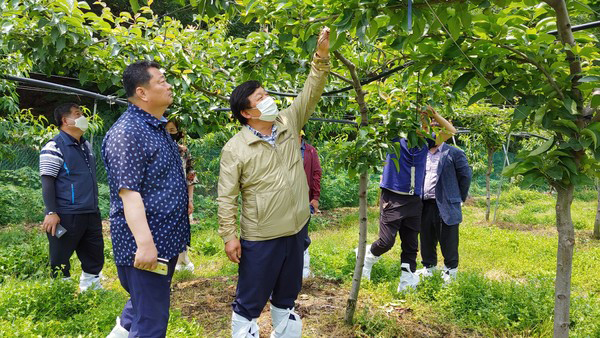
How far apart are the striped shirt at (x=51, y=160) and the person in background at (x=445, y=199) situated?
11.0ft

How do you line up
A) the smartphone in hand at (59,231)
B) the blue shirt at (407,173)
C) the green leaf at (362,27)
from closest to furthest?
the green leaf at (362,27), the smartphone in hand at (59,231), the blue shirt at (407,173)

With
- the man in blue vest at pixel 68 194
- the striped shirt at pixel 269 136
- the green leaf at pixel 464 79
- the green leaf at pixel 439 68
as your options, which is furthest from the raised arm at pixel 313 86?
the man in blue vest at pixel 68 194

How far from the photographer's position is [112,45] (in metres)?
2.62

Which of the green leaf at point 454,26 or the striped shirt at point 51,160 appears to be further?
the striped shirt at point 51,160

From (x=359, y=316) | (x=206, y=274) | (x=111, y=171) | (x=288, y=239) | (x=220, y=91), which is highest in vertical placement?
(x=220, y=91)

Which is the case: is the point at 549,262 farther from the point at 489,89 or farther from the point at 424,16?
the point at 424,16

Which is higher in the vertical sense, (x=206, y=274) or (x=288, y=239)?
(x=288, y=239)

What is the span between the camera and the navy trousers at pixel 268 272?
7.78ft

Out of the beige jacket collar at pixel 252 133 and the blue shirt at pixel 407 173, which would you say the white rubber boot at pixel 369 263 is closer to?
the blue shirt at pixel 407 173

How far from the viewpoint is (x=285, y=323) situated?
254 centimetres

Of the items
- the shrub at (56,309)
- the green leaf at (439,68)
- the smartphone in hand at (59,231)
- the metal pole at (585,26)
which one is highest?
the metal pole at (585,26)

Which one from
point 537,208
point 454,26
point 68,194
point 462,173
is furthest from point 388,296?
point 537,208

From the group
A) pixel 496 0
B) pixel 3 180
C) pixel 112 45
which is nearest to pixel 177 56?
pixel 112 45

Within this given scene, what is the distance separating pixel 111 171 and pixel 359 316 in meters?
2.10
